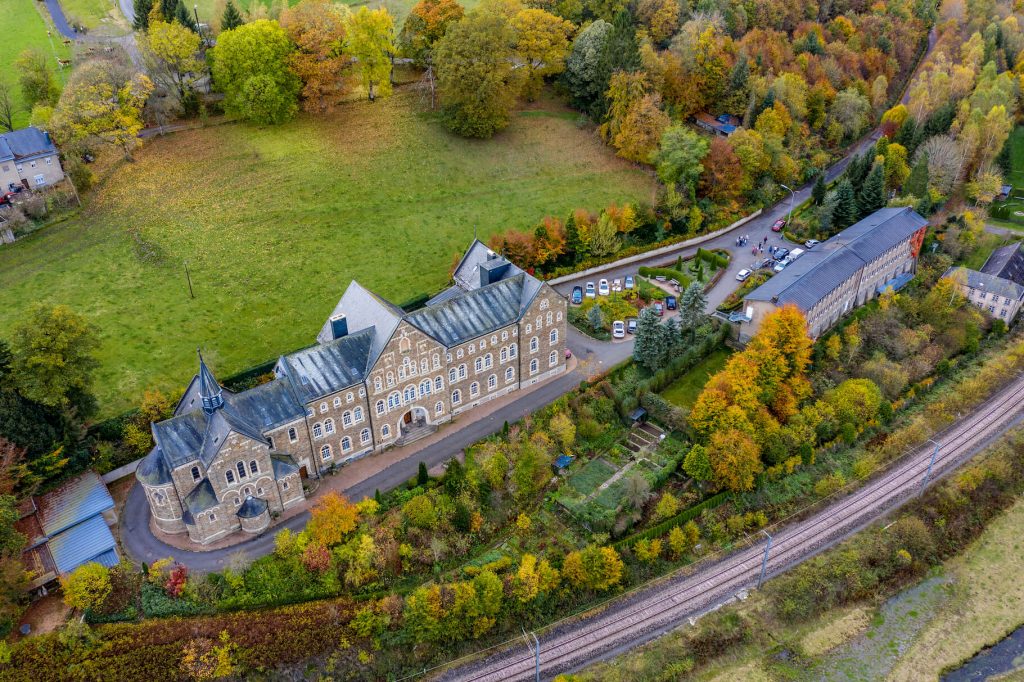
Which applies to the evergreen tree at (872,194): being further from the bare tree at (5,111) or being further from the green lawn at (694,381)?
the bare tree at (5,111)

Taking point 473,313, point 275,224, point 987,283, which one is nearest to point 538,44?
point 275,224

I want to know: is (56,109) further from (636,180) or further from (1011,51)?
(1011,51)

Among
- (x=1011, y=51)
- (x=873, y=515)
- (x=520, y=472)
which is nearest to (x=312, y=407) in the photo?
(x=520, y=472)

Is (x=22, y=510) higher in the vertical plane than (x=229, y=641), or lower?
higher

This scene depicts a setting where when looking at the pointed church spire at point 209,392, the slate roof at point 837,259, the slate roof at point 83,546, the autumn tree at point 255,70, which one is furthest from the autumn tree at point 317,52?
the slate roof at point 83,546

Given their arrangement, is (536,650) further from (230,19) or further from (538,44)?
(230,19)

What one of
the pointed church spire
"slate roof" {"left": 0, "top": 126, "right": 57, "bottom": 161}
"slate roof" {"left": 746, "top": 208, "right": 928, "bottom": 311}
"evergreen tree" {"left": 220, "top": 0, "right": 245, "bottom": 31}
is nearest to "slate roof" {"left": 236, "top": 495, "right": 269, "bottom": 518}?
the pointed church spire
